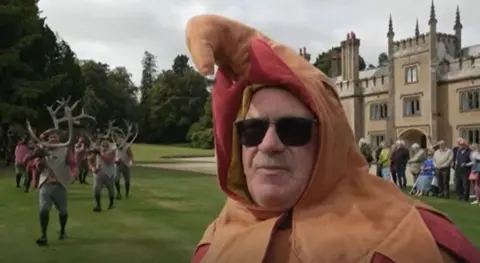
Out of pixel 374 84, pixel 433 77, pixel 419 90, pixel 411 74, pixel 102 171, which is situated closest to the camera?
pixel 102 171

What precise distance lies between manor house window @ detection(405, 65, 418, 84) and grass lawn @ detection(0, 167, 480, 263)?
3013cm

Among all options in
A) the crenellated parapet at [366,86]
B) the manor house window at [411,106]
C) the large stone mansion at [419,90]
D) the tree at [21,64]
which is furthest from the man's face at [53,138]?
the crenellated parapet at [366,86]

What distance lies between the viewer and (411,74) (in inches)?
1802

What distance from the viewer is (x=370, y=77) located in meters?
49.9

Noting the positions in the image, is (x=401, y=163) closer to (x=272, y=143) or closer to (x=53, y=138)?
(x=53, y=138)

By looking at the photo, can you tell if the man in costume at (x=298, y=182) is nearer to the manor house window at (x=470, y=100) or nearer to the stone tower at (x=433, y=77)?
the manor house window at (x=470, y=100)

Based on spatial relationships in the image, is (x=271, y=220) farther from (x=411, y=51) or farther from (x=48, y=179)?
(x=411, y=51)

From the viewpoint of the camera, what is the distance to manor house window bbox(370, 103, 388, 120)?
158ft

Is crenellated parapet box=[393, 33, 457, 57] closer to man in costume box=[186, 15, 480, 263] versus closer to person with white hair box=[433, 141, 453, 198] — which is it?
person with white hair box=[433, 141, 453, 198]

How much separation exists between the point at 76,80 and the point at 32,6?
6.24 meters

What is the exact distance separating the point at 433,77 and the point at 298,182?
143 ft

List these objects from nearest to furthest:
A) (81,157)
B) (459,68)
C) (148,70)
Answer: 1. (81,157)
2. (459,68)
3. (148,70)

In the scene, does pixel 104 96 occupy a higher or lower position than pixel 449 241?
higher

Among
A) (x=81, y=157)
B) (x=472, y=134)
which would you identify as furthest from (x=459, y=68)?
(x=81, y=157)
